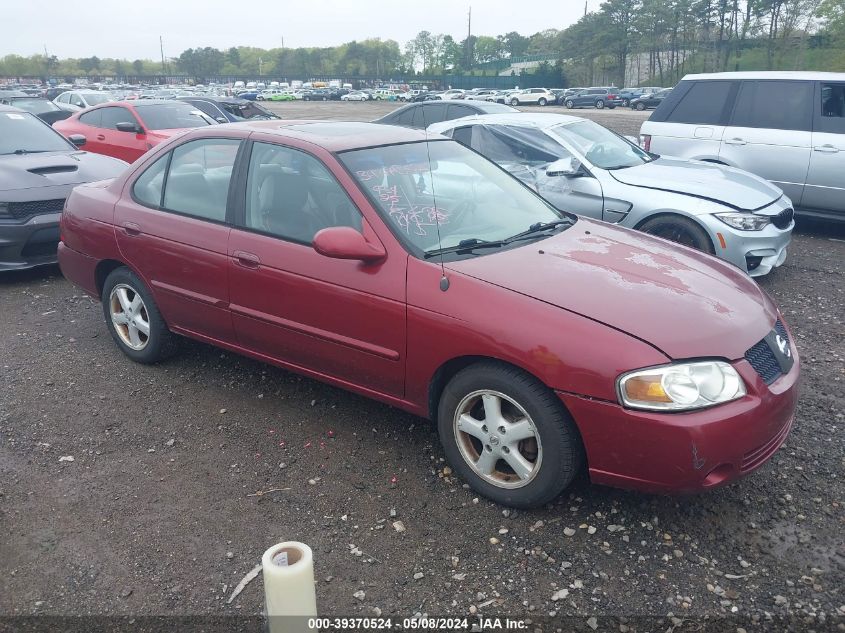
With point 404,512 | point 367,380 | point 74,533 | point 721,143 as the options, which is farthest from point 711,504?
point 721,143

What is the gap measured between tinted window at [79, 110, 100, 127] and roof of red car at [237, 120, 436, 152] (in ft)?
28.3

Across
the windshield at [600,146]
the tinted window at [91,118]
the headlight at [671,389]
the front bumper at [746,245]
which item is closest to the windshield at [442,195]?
the headlight at [671,389]

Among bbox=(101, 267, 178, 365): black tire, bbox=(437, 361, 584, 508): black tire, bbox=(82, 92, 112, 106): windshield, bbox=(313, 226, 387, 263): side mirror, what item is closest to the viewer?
bbox=(437, 361, 584, 508): black tire

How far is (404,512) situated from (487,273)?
114 cm

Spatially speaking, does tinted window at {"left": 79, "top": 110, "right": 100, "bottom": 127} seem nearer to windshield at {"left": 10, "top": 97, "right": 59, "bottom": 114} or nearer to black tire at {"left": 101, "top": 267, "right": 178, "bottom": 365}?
windshield at {"left": 10, "top": 97, "right": 59, "bottom": 114}

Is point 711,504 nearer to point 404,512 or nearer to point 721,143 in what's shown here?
point 404,512

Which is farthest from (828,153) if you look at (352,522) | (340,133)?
(352,522)

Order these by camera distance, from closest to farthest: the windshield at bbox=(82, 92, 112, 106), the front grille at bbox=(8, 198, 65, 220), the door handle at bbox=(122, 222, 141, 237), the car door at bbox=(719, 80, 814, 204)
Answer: the door handle at bbox=(122, 222, 141, 237) → the front grille at bbox=(8, 198, 65, 220) → the car door at bbox=(719, 80, 814, 204) → the windshield at bbox=(82, 92, 112, 106)

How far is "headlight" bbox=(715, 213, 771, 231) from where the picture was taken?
19.9ft

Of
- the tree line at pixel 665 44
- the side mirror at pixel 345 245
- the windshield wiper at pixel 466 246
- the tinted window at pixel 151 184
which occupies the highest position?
the tree line at pixel 665 44

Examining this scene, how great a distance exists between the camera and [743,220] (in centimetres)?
608

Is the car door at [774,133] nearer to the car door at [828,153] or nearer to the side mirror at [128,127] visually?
the car door at [828,153]

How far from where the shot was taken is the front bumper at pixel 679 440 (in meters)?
2.69

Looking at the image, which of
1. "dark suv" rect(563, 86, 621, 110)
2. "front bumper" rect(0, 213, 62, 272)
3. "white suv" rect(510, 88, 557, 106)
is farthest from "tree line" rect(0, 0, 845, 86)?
"front bumper" rect(0, 213, 62, 272)
